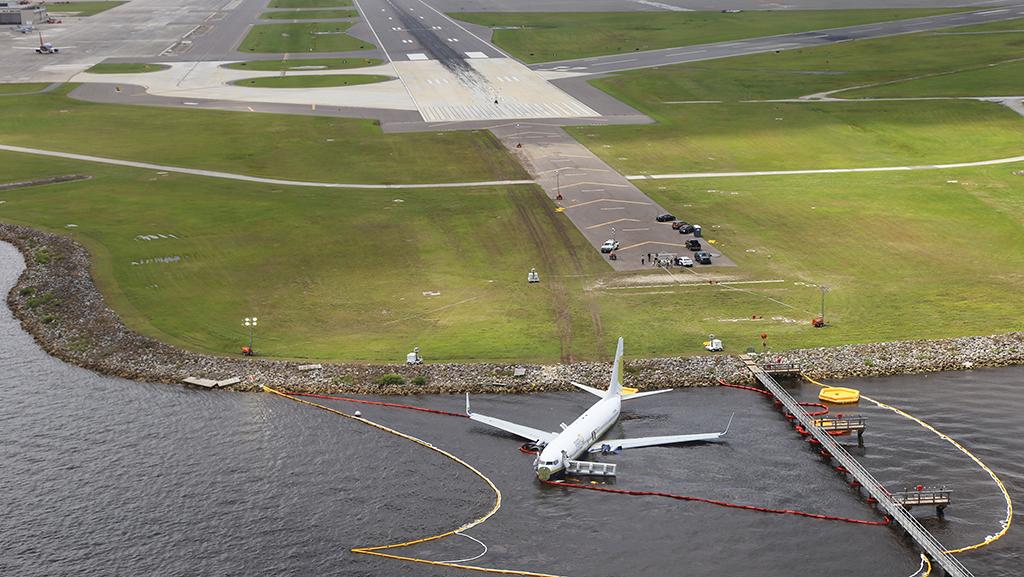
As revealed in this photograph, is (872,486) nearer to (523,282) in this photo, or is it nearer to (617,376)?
(617,376)

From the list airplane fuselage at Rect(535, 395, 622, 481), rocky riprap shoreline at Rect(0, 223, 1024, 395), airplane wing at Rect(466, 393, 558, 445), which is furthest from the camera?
rocky riprap shoreline at Rect(0, 223, 1024, 395)

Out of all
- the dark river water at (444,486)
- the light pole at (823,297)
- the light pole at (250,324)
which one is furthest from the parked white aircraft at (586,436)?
the light pole at (250,324)

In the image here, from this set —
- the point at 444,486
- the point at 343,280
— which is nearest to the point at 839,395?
the point at 444,486

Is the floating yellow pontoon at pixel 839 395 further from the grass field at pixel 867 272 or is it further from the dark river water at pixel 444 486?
the grass field at pixel 867 272

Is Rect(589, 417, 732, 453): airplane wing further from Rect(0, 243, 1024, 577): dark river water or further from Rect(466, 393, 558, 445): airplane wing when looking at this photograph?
Rect(466, 393, 558, 445): airplane wing

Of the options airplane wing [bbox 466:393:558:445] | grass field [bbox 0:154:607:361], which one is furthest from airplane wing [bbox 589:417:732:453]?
grass field [bbox 0:154:607:361]

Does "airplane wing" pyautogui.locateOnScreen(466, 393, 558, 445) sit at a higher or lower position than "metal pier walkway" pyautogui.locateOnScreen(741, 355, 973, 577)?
higher
